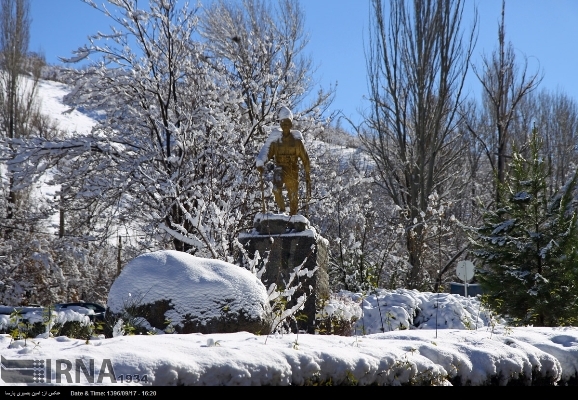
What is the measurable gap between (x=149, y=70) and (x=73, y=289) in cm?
938

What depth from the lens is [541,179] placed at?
1009 centimetres

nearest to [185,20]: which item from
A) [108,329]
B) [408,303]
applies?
[408,303]

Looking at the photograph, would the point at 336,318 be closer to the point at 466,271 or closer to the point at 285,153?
the point at 466,271

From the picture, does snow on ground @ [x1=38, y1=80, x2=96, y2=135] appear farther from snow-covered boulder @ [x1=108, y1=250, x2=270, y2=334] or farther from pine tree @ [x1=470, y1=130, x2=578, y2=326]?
snow-covered boulder @ [x1=108, y1=250, x2=270, y2=334]

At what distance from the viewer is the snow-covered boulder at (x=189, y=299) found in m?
4.70

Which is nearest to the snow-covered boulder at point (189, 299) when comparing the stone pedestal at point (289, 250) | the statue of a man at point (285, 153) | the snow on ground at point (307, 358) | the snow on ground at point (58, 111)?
the snow on ground at point (307, 358)

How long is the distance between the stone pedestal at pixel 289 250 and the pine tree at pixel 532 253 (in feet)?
9.06

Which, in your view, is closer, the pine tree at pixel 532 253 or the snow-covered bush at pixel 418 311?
the pine tree at pixel 532 253

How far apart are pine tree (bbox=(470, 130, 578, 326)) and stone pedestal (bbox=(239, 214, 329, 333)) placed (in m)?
2.76

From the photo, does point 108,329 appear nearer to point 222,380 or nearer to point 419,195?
point 222,380

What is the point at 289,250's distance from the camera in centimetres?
A: 843

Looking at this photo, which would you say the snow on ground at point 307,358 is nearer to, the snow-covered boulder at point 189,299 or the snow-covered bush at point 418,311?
the snow-covered boulder at point 189,299

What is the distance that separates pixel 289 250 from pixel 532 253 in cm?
395

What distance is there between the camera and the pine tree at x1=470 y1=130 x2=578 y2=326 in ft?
30.7
